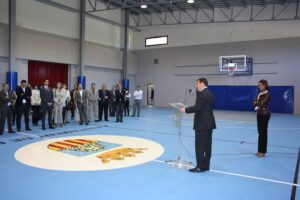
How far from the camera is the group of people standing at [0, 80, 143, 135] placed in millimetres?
8391

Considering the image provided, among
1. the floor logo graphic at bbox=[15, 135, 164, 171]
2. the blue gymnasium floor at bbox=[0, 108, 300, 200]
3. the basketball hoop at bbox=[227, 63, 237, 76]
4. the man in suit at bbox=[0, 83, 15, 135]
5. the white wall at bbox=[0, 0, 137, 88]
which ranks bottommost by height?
the blue gymnasium floor at bbox=[0, 108, 300, 200]

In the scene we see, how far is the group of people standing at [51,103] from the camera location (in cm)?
839

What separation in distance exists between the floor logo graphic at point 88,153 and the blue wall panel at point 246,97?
12963mm

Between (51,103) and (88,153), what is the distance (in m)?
4.10

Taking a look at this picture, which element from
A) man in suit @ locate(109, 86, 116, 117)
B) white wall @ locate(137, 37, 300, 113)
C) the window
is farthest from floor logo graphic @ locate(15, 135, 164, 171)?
white wall @ locate(137, 37, 300, 113)

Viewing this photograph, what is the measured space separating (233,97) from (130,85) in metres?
8.67

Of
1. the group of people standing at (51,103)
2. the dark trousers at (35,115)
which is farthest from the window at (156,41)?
the dark trousers at (35,115)

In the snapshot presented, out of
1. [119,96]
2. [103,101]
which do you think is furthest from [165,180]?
[103,101]

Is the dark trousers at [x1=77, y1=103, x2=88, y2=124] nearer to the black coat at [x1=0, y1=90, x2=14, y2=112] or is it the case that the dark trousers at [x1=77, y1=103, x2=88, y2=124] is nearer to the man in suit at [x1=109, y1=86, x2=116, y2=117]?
the man in suit at [x1=109, y1=86, x2=116, y2=117]

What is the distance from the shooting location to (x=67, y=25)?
52.5 feet

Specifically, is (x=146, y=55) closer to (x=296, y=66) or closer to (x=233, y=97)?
(x=233, y=97)

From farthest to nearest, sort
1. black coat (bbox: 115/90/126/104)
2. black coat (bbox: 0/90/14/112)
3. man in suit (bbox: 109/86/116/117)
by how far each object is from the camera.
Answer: man in suit (bbox: 109/86/116/117)
black coat (bbox: 115/90/126/104)
black coat (bbox: 0/90/14/112)

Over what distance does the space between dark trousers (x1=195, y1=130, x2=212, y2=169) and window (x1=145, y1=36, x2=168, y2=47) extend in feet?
48.7

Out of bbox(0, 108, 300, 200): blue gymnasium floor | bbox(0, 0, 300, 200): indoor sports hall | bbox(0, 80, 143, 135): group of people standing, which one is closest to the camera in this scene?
bbox(0, 108, 300, 200): blue gymnasium floor
